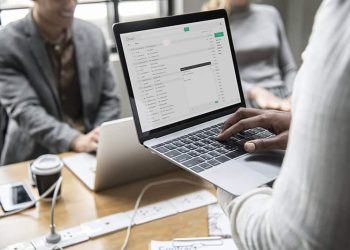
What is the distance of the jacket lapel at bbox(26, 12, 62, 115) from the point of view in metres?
1.79

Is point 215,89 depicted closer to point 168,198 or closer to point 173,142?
point 173,142

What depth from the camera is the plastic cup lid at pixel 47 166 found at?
1218 millimetres

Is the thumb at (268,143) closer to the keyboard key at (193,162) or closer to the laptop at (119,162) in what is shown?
the keyboard key at (193,162)

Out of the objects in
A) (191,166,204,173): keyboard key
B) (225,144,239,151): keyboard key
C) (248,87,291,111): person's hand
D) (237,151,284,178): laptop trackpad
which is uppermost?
(191,166,204,173): keyboard key

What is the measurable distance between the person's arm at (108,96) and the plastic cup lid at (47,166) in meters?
0.78

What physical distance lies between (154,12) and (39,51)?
1.43 meters

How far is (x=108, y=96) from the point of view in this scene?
207 cm

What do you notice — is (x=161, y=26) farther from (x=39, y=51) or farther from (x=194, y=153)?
(x=39, y=51)

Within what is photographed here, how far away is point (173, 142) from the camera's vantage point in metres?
1.03

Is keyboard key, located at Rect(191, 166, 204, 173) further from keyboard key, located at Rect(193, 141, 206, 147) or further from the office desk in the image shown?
the office desk

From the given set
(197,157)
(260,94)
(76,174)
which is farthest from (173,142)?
(260,94)

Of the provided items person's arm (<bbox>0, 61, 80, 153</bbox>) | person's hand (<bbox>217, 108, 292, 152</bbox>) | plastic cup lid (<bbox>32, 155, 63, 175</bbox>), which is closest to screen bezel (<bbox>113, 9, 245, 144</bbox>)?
person's hand (<bbox>217, 108, 292, 152</bbox>)

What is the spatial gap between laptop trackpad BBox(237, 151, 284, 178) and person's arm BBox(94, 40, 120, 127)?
3.84ft

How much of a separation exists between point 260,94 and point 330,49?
1687 millimetres
